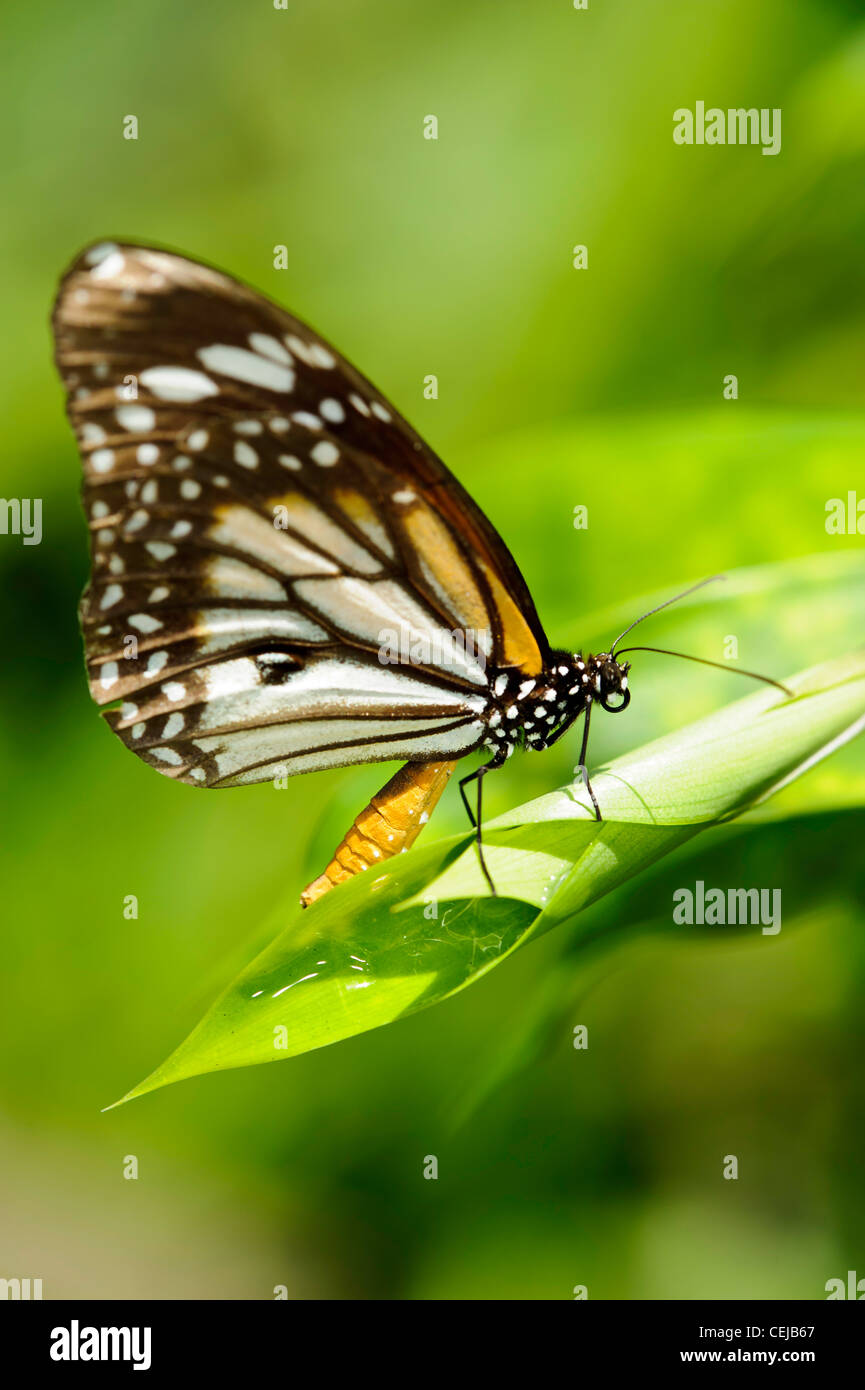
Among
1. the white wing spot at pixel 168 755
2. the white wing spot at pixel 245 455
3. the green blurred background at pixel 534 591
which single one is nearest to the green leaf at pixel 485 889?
the green blurred background at pixel 534 591

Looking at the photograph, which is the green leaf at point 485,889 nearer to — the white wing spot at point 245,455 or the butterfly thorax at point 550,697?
the butterfly thorax at point 550,697

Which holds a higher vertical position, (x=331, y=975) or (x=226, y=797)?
(x=226, y=797)

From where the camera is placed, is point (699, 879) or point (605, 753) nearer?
point (699, 879)

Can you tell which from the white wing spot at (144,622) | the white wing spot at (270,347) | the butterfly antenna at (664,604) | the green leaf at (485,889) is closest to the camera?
the green leaf at (485,889)

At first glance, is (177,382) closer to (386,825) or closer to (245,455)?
(245,455)

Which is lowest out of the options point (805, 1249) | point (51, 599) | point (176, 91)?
point (805, 1249)

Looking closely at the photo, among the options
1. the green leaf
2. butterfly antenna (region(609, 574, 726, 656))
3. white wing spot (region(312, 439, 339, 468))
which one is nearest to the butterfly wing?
white wing spot (region(312, 439, 339, 468))
